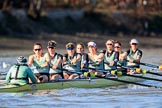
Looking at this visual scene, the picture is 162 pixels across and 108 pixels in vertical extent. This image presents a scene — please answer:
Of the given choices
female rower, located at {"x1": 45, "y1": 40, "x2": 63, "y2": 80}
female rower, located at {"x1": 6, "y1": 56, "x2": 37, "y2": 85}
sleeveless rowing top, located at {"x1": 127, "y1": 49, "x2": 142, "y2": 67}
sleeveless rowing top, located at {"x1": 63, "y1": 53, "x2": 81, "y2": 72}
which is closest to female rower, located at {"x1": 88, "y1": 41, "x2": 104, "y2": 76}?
sleeveless rowing top, located at {"x1": 63, "y1": 53, "x2": 81, "y2": 72}

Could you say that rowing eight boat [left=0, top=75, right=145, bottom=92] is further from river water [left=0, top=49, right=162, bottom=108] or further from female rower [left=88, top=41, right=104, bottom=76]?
female rower [left=88, top=41, right=104, bottom=76]

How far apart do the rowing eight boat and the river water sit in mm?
145

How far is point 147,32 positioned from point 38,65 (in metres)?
33.9

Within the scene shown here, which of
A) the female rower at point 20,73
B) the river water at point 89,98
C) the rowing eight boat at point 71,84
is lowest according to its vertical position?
the river water at point 89,98

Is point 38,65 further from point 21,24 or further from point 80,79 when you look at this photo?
point 21,24

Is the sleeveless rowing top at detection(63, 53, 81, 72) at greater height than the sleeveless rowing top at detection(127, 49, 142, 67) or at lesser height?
lesser

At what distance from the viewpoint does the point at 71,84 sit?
22.4m

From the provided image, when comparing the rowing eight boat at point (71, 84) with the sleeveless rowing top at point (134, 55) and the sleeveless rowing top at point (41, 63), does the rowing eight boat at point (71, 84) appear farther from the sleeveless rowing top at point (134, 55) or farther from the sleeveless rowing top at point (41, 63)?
the sleeveless rowing top at point (134, 55)

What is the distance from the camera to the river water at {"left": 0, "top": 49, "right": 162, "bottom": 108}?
62.9ft

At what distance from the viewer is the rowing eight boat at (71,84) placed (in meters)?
20.9

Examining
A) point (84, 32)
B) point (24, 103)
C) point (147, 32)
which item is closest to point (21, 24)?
point (84, 32)

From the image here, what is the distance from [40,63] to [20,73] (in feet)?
5.77

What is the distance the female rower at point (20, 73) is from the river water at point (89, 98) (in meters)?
0.40

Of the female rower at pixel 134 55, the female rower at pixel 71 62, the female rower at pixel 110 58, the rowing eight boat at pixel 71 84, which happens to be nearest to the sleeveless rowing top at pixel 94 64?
the female rower at pixel 110 58
